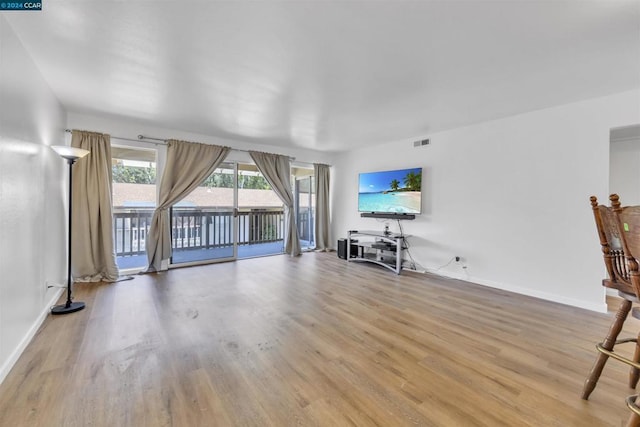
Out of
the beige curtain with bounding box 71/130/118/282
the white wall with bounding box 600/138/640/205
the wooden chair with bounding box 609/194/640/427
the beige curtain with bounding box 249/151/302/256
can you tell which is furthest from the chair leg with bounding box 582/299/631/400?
the beige curtain with bounding box 71/130/118/282

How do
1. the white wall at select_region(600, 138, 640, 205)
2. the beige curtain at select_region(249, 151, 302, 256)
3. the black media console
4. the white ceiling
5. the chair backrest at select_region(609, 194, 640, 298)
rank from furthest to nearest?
the beige curtain at select_region(249, 151, 302, 256) < the black media console < the white wall at select_region(600, 138, 640, 205) < the white ceiling < the chair backrest at select_region(609, 194, 640, 298)

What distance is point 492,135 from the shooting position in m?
3.53

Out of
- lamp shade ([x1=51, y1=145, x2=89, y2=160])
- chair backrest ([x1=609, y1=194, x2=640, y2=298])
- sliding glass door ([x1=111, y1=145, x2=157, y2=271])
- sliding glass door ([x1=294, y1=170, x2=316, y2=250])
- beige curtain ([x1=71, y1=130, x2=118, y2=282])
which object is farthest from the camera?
sliding glass door ([x1=294, y1=170, x2=316, y2=250])

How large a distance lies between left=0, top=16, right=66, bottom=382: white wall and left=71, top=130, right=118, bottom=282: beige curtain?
57 centimetres

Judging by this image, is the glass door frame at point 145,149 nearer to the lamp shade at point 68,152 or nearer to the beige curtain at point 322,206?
the lamp shade at point 68,152

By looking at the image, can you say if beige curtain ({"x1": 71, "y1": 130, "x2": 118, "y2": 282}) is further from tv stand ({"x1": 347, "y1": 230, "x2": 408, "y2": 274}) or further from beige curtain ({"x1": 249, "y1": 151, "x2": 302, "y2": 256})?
tv stand ({"x1": 347, "y1": 230, "x2": 408, "y2": 274})

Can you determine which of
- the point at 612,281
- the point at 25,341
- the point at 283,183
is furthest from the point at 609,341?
the point at 283,183

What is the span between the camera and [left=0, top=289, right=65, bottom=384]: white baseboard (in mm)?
1620

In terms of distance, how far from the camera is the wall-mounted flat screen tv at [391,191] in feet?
14.0

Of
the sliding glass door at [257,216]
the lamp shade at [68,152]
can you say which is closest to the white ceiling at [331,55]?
the lamp shade at [68,152]

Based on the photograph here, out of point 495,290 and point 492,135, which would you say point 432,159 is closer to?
point 492,135

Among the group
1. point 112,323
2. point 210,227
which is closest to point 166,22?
point 112,323

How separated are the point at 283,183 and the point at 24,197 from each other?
11.9 feet

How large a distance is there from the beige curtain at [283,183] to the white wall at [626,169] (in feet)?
15.5
